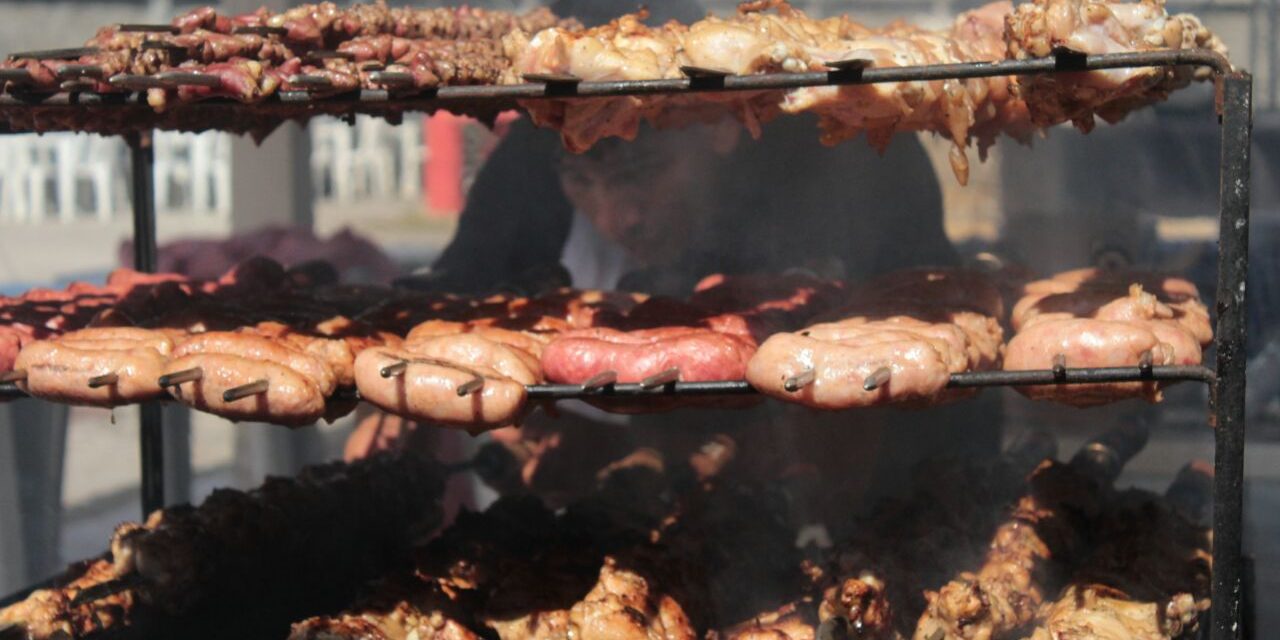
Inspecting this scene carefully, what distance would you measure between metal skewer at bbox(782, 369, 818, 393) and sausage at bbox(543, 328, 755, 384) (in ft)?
0.82

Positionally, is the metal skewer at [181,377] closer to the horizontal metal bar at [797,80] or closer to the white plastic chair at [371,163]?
the horizontal metal bar at [797,80]

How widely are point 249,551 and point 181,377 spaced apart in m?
0.95

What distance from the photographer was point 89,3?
1508 cm

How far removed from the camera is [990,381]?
2.58m

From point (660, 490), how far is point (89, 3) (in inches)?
536

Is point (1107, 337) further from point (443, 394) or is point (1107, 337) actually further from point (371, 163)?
point (371, 163)

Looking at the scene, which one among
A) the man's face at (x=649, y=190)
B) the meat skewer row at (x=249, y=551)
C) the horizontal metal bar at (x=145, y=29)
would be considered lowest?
the meat skewer row at (x=249, y=551)

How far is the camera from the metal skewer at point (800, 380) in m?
2.61

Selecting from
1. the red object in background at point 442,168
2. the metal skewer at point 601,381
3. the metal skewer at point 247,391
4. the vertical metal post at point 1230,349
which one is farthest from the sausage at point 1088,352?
the red object in background at point 442,168

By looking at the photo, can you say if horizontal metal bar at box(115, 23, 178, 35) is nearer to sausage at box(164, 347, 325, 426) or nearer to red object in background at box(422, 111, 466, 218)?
sausage at box(164, 347, 325, 426)

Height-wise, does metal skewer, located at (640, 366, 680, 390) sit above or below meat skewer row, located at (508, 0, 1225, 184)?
below

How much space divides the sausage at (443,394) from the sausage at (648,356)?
0.15m

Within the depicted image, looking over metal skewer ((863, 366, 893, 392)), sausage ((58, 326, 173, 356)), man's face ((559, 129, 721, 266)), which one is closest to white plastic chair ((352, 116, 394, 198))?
man's face ((559, 129, 721, 266))

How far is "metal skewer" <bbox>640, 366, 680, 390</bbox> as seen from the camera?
2.65 metres
